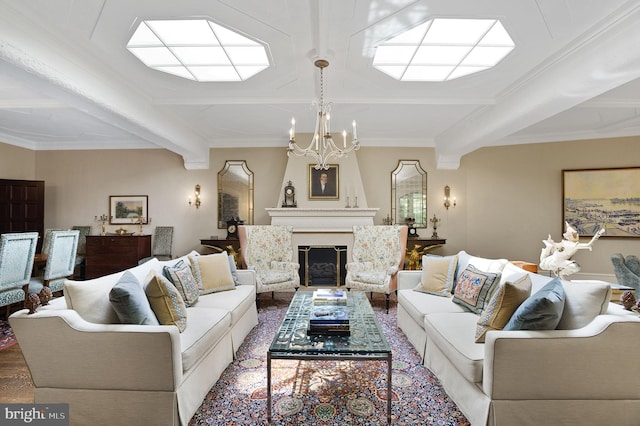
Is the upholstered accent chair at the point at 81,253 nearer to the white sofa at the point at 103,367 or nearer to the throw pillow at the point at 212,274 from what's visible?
the throw pillow at the point at 212,274

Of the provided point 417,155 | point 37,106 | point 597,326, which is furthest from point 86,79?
point 417,155

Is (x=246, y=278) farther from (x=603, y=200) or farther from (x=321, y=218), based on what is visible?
(x=603, y=200)

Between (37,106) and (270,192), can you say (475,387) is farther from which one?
(37,106)

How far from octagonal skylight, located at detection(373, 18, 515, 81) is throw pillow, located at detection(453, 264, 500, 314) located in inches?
79.4

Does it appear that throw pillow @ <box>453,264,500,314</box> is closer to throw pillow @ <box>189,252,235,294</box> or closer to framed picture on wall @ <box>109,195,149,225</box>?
throw pillow @ <box>189,252,235,294</box>

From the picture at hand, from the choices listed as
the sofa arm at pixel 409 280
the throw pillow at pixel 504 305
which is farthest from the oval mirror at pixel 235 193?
the throw pillow at pixel 504 305

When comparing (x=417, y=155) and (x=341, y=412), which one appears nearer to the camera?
(x=341, y=412)

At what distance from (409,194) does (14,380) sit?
18.5ft

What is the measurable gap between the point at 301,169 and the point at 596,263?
5.37m

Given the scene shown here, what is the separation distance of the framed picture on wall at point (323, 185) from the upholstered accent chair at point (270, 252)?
95 centimetres

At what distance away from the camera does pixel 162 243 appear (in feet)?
19.1

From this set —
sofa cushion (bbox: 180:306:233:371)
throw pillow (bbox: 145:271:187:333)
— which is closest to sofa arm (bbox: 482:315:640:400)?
sofa cushion (bbox: 180:306:233:371)

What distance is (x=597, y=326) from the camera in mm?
1714

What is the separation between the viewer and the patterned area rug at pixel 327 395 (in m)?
1.94
